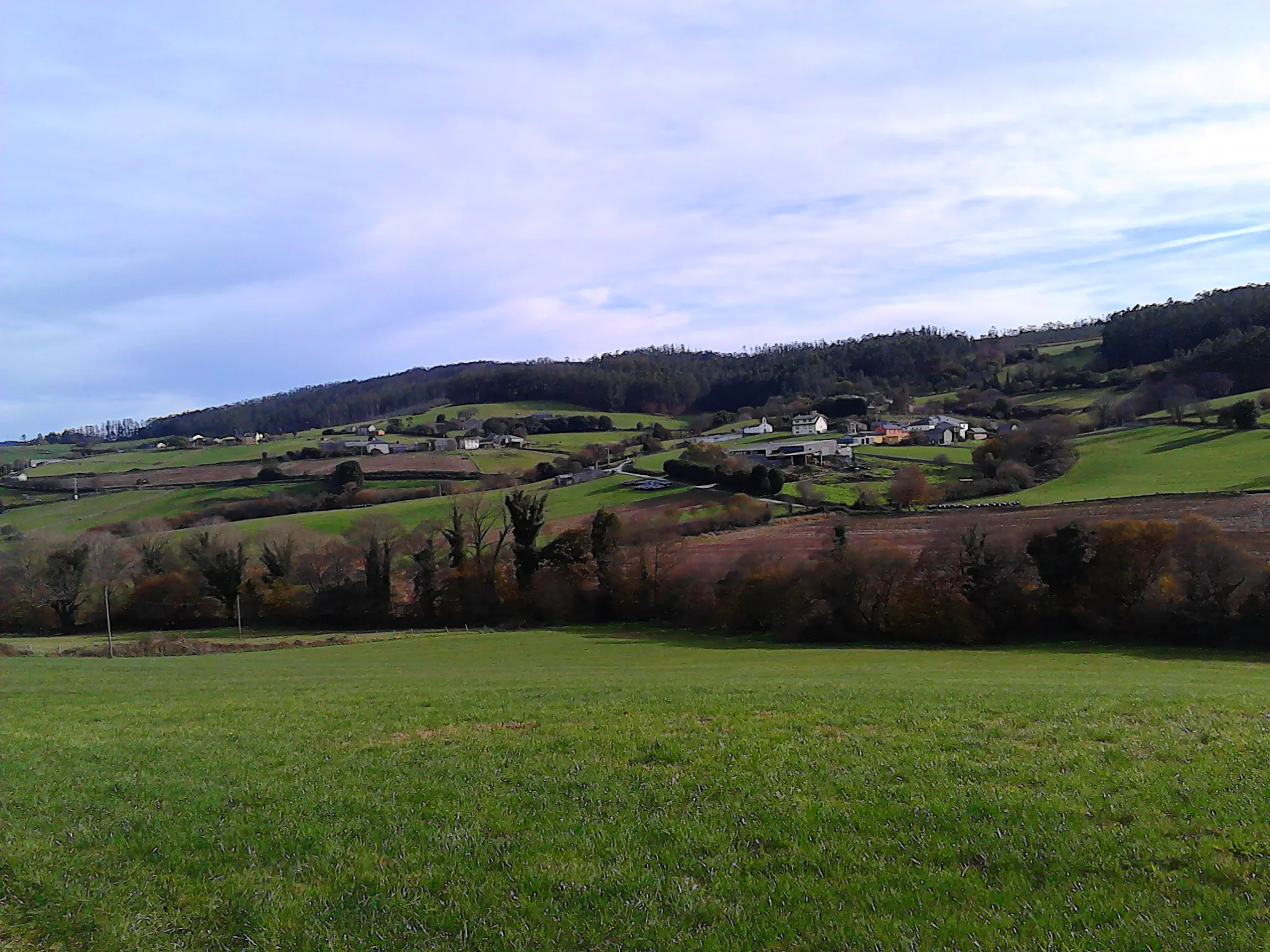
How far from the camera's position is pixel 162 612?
6488 centimetres

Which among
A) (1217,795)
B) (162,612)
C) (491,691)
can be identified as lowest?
(162,612)

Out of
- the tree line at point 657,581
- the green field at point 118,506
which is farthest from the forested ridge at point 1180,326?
the green field at point 118,506

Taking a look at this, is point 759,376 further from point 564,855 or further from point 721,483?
point 564,855

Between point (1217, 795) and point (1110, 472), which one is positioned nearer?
point (1217, 795)

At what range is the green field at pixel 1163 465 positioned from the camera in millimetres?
66500

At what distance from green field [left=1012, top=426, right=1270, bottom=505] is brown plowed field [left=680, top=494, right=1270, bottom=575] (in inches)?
189

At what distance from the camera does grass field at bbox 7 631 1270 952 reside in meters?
6.60

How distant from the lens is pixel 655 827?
8.44m

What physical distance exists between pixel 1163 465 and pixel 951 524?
30.0m

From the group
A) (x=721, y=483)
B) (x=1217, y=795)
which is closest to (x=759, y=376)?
(x=721, y=483)

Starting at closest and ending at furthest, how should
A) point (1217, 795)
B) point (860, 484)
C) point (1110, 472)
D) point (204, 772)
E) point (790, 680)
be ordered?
point (1217, 795) → point (204, 772) → point (790, 680) → point (1110, 472) → point (860, 484)

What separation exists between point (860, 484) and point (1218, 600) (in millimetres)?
45666

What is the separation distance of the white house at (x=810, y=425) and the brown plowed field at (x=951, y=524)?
53206mm

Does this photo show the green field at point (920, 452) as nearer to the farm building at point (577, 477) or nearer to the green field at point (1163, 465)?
the green field at point (1163, 465)
